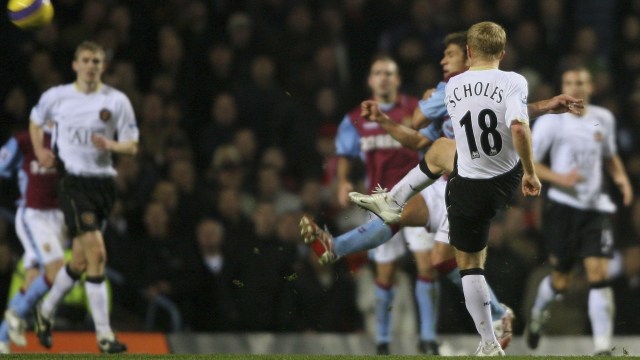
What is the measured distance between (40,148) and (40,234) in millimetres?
1287

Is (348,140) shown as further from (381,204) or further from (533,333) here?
(381,204)

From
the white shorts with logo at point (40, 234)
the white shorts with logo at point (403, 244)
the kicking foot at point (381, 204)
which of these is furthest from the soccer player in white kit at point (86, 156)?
the white shorts with logo at point (403, 244)

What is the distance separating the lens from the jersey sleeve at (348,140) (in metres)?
12.5

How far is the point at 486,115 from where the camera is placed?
27.5 ft

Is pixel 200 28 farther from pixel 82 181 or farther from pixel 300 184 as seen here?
pixel 82 181

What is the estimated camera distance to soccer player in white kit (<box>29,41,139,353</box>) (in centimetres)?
1103

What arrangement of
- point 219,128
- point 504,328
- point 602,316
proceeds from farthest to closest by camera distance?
point 219,128
point 602,316
point 504,328

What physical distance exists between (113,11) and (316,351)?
4.87 metres

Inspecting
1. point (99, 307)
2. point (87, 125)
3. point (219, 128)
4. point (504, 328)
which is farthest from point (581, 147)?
point (219, 128)

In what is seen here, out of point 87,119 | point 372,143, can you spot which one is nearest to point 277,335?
point 372,143

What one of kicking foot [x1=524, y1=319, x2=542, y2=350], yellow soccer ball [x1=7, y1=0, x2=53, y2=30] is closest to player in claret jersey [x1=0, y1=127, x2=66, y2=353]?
yellow soccer ball [x1=7, y1=0, x2=53, y2=30]

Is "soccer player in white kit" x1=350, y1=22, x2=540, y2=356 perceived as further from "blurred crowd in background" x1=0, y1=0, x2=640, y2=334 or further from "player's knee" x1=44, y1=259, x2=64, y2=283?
"player's knee" x1=44, y1=259, x2=64, y2=283

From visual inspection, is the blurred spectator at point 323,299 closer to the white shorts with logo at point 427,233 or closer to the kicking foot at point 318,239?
the white shorts with logo at point 427,233

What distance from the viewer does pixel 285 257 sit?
13.2m
